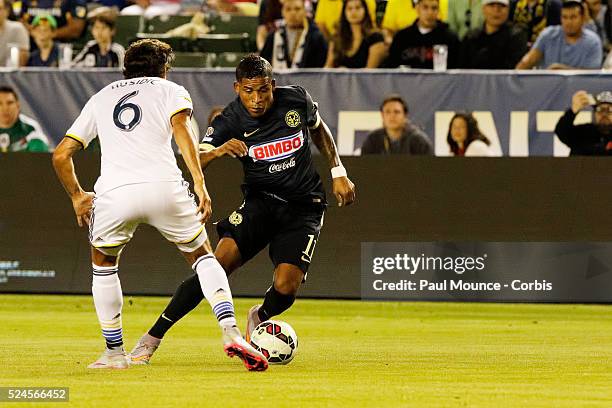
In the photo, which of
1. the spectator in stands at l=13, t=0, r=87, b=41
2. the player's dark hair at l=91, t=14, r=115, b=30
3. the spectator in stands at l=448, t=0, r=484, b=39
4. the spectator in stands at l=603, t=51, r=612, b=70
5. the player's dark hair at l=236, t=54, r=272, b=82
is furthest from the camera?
the spectator in stands at l=13, t=0, r=87, b=41

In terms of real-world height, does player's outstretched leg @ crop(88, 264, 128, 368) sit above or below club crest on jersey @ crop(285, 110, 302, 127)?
below

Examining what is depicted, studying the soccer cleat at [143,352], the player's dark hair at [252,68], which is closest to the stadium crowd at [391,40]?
the player's dark hair at [252,68]

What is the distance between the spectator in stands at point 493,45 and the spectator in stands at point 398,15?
0.98m

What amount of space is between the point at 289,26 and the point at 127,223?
963cm

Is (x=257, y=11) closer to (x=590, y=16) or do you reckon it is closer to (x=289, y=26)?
(x=289, y=26)

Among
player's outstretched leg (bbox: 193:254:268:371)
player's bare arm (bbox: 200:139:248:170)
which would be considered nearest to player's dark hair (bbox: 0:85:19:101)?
player's bare arm (bbox: 200:139:248:170)

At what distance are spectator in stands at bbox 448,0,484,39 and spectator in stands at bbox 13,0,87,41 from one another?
5346mm

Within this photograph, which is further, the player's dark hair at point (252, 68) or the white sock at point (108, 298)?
the player's dark hair at point (252, 68)

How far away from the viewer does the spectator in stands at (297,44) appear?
17609 mm

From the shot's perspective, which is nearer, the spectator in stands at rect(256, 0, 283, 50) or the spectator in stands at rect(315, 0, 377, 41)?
the spectator in stands at rect(315, 0, 377, 41)

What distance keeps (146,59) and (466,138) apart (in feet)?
26.5

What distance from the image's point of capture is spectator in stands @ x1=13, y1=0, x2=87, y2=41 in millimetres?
19594

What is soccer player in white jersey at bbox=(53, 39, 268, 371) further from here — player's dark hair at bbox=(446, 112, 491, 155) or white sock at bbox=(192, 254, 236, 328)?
player's dark hair at bbox=(446, 112, 491, 155)

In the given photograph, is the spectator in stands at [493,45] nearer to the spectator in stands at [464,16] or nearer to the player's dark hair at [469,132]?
the spectator in stands at [464,16]
